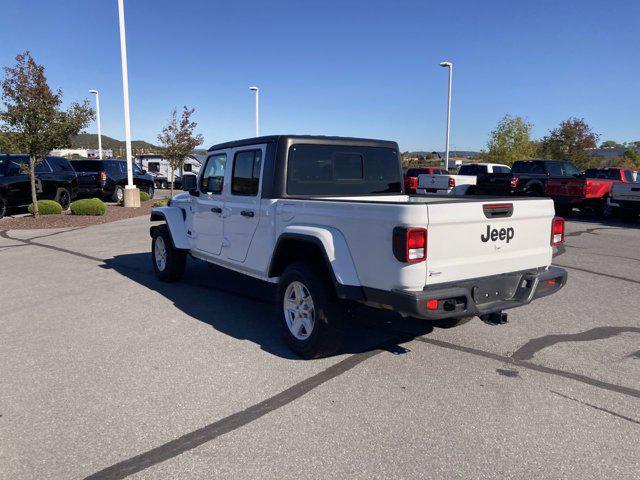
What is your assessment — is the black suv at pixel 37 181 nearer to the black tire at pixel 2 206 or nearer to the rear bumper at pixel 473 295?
the black tire at pixel 2 206

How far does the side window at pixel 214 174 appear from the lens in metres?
5.87

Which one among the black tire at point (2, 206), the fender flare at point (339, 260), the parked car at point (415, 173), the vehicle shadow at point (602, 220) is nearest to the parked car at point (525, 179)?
the vehicle shadow at point (602, 220)

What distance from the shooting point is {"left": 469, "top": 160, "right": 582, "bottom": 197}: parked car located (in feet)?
57.5

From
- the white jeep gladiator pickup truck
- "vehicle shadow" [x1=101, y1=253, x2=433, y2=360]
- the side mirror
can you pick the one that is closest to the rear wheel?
"vehicle shadow" [x1=101, y1=253, x2=433, y2=360]

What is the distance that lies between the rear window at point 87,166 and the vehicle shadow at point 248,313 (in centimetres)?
1375

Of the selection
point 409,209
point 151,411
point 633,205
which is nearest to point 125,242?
point 151,411

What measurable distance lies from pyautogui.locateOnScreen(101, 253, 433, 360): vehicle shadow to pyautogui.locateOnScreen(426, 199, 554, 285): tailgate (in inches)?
42.8

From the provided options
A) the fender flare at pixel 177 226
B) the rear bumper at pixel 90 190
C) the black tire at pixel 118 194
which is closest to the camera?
the fender flare at pixel 177 226

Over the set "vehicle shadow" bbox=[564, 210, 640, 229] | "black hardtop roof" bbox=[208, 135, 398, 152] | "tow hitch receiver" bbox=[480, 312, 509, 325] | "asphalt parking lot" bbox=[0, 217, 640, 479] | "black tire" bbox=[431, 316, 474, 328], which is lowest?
"asphalt parking lot" bbox=[0, 217, 640, 479]

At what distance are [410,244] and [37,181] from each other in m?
16.0

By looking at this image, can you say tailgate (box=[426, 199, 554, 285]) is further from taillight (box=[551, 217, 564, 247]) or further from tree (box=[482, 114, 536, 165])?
tree (box=[482, 114, 536, 165])

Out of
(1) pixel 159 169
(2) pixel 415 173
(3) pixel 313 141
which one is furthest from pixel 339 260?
(1) pixel 159 169

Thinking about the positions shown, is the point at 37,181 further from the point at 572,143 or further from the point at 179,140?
the point at 572,143

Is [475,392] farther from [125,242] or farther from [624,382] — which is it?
[125,242]
